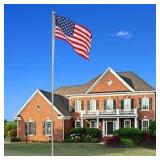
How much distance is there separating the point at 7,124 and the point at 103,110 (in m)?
10.3

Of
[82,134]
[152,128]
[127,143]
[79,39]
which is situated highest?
[79,39]

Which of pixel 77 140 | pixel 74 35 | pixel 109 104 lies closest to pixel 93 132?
pixel 77 140

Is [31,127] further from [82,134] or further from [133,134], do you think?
[133,134]

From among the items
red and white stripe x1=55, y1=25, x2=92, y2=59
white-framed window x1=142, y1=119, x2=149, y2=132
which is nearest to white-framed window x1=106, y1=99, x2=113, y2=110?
white-framed window x1=142, y1=119, x2=149, y2=132

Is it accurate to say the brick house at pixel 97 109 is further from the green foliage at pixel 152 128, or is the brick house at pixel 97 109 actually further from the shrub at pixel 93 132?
the green foliage at pixel 152 128

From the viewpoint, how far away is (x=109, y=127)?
44.2 metres

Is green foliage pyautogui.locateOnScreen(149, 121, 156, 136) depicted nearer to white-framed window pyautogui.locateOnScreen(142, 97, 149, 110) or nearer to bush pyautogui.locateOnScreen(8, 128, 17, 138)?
white-framed window pyautogui.locateOnScreen(142, 97, 149, 110)

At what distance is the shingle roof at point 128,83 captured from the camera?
44.4 meters

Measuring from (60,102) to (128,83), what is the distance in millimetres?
6774

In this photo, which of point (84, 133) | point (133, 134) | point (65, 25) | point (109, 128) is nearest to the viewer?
point (65, 25)

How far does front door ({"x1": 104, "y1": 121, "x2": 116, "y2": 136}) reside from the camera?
1729 inches

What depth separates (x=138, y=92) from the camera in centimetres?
4366
